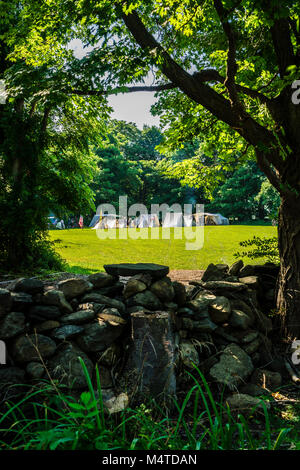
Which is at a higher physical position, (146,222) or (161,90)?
(161,90)

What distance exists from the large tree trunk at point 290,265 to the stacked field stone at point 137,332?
299 mm

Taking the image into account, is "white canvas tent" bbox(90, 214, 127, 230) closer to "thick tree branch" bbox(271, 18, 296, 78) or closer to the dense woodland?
the dense woodland

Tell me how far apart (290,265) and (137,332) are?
7.86 ft

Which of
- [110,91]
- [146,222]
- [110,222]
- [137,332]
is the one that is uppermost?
[110,91]

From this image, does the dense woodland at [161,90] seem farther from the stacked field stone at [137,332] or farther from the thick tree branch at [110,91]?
the stacked field stone at [137,332]

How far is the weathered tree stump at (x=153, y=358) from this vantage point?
2846 mm

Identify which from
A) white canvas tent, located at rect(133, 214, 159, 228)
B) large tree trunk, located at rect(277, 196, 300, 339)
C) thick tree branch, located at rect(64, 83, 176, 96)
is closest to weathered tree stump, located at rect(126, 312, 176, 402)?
large tree trunk, located at rect(277, 196, 300, 339)

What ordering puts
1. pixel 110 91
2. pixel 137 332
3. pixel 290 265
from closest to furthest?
pixel 137 332 < pixel 110 91 < pixel 290 265

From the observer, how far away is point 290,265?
13.7 feet

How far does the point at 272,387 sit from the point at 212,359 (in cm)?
72

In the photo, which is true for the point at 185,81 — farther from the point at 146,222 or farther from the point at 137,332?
the point at 146,222

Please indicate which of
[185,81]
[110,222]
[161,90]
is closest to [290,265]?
[185,81]

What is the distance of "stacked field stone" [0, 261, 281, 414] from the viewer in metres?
2.88

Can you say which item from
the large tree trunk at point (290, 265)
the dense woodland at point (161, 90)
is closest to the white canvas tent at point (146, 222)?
the dense woodland at point (161, 90)
